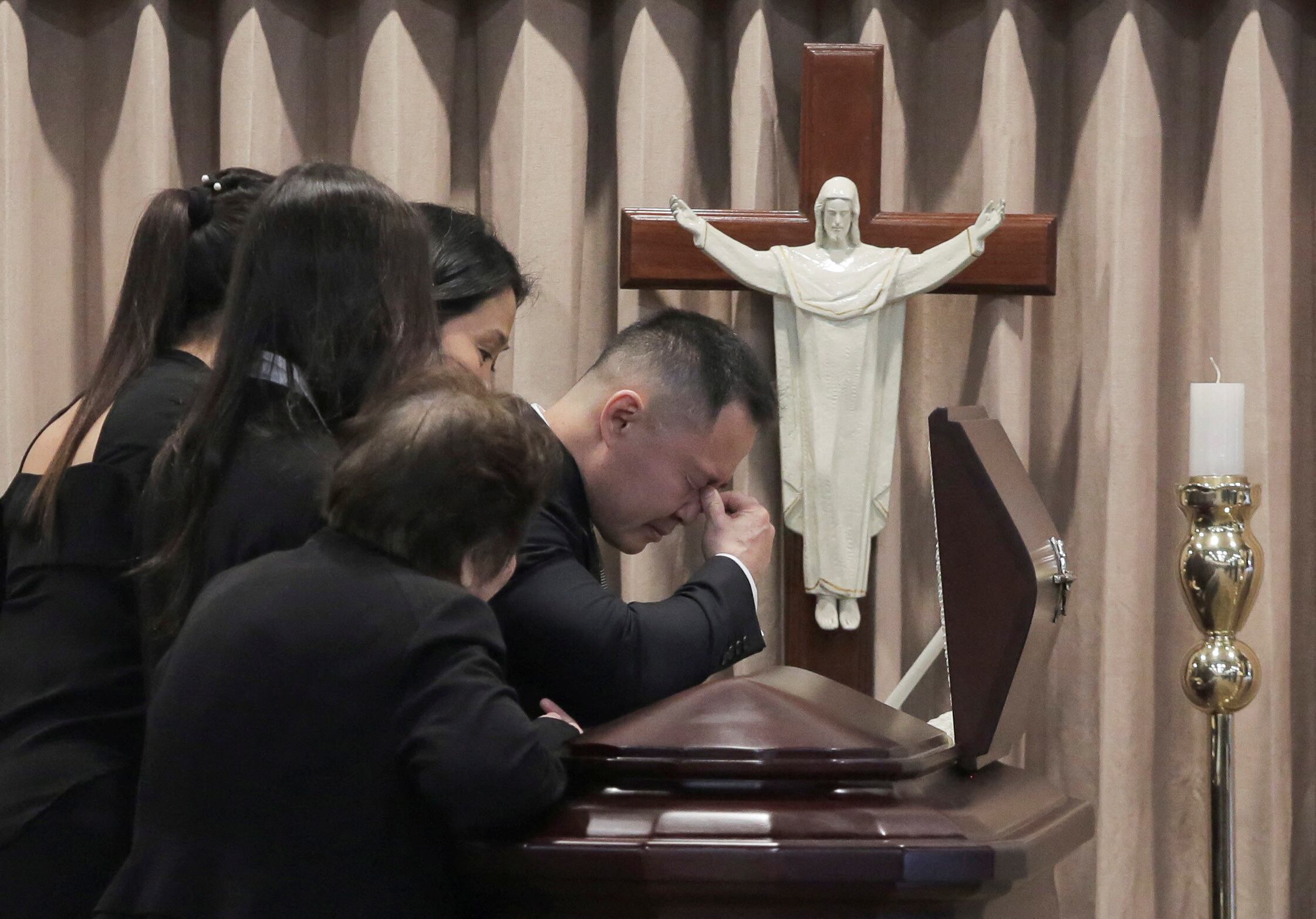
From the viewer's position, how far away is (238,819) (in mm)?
1101

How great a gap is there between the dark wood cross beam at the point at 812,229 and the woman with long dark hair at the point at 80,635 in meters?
1.16

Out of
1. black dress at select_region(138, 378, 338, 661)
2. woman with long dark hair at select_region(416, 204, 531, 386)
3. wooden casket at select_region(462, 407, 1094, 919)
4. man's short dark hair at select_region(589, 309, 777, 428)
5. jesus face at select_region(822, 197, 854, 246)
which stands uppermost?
jesus face at select_region(822, 197, 854, 246)

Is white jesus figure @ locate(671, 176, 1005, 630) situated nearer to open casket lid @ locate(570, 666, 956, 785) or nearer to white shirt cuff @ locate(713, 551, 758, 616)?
white shirt cuff @ locate(713, 551, 758, 616)

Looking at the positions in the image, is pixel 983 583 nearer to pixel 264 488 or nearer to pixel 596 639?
pixel 596 639

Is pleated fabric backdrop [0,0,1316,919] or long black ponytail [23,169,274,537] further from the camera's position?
pleated fabric backdrop [0,0,1316,919]

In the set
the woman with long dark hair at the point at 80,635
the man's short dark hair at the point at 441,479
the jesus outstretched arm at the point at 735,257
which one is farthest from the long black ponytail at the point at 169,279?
the jesus outstretched arm at the point at 735,257

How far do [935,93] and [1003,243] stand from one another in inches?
17.7

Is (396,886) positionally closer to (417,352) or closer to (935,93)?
(417,352)

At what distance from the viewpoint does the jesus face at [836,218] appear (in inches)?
99.4

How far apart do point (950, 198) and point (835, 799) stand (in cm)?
204

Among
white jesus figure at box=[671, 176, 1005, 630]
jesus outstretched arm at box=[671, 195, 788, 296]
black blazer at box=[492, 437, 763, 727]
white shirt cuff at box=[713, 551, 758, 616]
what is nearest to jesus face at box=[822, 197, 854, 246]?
white jesus figure at box=[671, 176, 1005, 630]

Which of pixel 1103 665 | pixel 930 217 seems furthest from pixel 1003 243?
pixel 1103 665

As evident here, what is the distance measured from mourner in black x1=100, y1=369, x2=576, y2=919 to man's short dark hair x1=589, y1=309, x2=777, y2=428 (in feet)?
2.57

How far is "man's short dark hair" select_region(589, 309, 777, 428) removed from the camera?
1.90 metres
